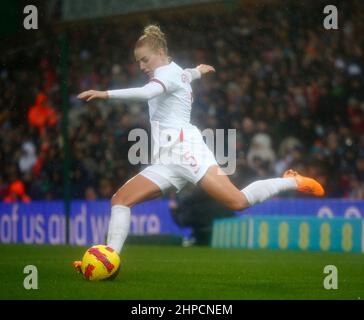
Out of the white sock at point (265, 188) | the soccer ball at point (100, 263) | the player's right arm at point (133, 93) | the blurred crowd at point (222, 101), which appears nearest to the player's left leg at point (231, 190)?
the white sock at point (265, 188)

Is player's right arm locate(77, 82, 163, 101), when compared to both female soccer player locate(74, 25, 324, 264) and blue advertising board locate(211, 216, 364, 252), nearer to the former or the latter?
female soccer player locate(74, 25, 324, 264)

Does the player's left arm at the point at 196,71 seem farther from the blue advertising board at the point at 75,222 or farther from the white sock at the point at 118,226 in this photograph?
the blue advertising board at the point at 75,222

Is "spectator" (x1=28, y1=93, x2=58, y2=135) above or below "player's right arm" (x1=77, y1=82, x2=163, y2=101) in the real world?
above

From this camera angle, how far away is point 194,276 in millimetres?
→ 9883

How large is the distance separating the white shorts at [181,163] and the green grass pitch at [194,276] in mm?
884

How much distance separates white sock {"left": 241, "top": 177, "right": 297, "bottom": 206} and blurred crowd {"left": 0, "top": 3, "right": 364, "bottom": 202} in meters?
7.96

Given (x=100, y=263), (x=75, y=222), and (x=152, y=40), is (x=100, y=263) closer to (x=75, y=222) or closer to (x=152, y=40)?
(x=152, y=40)

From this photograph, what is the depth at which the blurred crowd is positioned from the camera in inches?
738

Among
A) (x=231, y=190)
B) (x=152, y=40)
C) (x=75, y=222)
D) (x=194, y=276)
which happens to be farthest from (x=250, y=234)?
(x=152, y=40)

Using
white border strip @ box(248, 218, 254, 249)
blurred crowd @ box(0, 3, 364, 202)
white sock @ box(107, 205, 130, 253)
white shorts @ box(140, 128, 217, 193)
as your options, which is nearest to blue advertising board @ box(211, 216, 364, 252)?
white border strip @ box(248, 218, 254, 249)

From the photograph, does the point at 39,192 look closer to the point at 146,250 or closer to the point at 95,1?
the point at 95,1

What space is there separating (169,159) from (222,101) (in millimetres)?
11237
